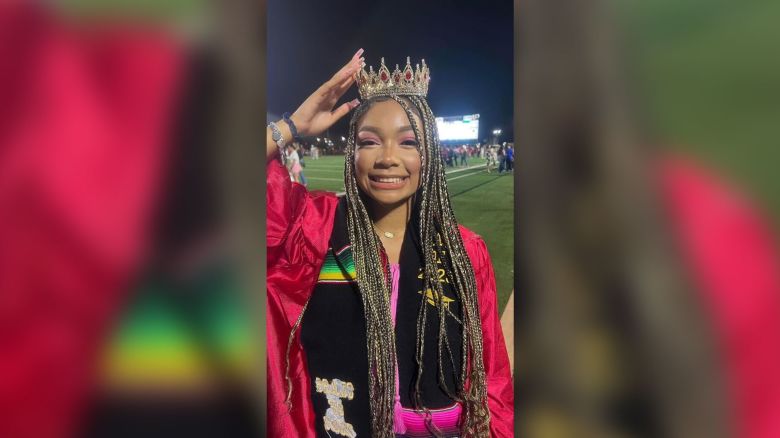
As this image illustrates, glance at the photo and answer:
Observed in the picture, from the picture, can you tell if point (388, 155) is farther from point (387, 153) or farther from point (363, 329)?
point (363, 329)

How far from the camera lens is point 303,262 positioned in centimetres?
95

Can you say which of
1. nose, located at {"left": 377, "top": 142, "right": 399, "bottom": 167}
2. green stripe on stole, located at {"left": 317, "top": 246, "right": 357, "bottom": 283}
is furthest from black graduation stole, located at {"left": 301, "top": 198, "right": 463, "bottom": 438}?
nose, located at {"left": 377, "top": 142, "right": 399, "bottom": 167}

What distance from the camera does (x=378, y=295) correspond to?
0.92 meters
